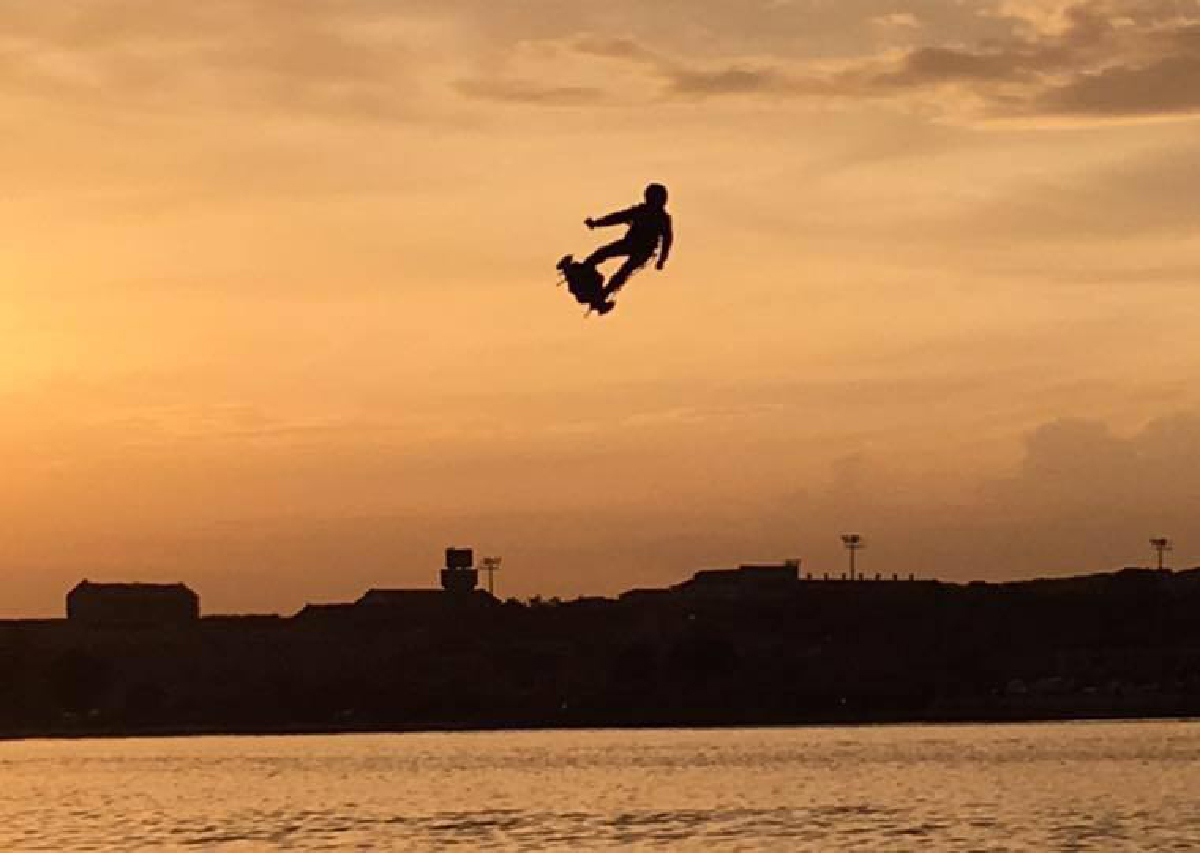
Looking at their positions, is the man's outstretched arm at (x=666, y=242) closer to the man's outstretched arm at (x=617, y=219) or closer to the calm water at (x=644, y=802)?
the man's outstretched arm at (x=617, y=219)

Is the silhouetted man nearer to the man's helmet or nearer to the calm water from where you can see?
the man's helmet

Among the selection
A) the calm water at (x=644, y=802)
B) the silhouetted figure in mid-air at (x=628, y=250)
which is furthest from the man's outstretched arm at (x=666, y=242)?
the calm water at (x=644, y=802)

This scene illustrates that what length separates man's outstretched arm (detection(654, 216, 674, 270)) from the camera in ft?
136

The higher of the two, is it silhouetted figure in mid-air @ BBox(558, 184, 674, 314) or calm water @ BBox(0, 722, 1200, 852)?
silhouetted figure in mid-air @ BBox(558, 184, 674, 314)

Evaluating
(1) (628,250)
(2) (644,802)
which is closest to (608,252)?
(1) (628,250)

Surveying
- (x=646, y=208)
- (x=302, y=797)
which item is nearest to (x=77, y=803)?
(x=302, y=797)

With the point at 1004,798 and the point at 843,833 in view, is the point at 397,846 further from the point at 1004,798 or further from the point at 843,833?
the point at 1004,798

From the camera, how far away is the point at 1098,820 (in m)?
113

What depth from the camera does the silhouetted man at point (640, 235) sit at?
137 ft

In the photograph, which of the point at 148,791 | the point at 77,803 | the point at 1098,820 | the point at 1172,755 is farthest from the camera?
the point at 1172,755

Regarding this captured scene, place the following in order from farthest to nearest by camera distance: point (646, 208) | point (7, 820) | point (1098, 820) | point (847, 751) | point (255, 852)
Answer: point (847, 751)
point (7, 820)
point (1098, 820)
point (255, 852)
point (646, 208)

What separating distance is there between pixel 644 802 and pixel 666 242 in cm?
9088

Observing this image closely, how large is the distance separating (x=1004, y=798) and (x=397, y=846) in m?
33.4

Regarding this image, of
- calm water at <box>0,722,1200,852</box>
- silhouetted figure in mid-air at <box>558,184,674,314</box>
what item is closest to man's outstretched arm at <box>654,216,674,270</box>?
silhouetted figure in mid-air at <box>558,184,674,314</box>
